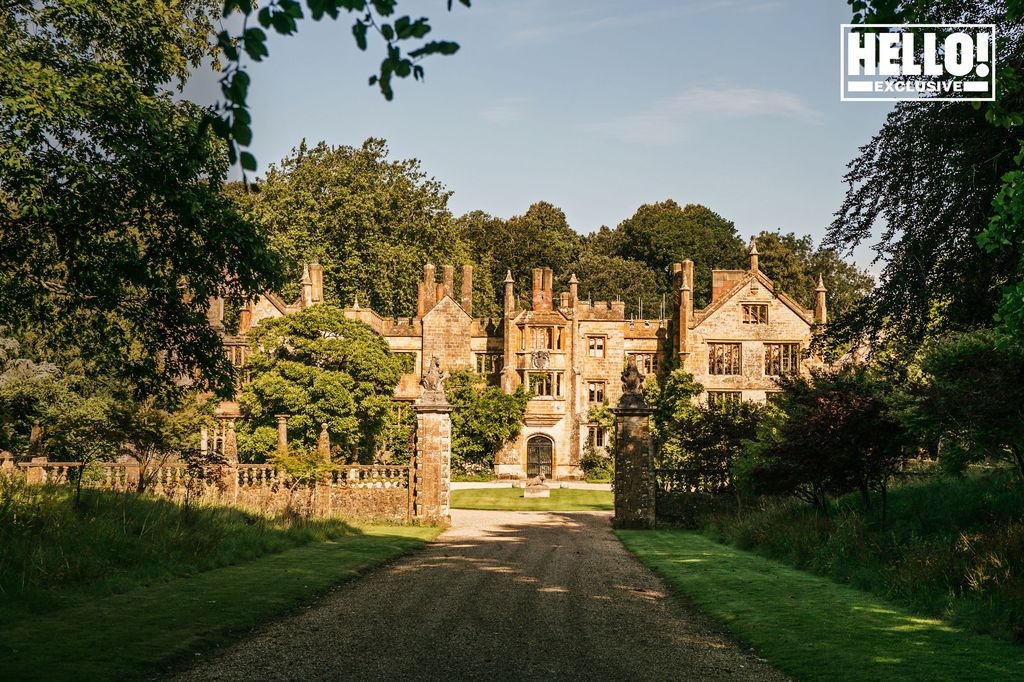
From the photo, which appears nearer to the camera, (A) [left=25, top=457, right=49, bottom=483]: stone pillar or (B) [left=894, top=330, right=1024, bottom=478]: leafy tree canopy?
(B) [left=894, top=330, right=1024, bottom=478]: leafy tree canopy

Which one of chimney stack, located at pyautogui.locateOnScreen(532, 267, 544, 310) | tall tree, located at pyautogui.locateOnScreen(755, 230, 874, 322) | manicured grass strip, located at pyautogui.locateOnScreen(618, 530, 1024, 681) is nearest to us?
manicured grass strip, located at pyautogui.locateOnScreen(618, 530, 1024, 681)

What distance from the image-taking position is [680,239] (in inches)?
3270

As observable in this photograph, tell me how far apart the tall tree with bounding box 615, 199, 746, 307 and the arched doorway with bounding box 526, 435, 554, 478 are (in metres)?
28.8

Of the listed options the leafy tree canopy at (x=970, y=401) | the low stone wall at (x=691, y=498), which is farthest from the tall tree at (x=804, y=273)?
the leafy tree canopy at (x=970, y=401)

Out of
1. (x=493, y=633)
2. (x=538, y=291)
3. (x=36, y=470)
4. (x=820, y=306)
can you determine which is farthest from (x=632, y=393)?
(x=820, y=306)

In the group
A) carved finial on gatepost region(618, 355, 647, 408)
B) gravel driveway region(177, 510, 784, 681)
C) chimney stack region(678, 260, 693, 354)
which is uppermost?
chimney stack region(678, 260, 693, 354)

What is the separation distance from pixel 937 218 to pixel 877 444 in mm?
4306

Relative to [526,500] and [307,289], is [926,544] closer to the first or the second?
[526,500]

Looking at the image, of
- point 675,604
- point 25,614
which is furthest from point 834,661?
point 25,614

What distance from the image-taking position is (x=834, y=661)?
934 centimetres

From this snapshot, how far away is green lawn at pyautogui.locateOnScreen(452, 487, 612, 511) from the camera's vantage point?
119 ft

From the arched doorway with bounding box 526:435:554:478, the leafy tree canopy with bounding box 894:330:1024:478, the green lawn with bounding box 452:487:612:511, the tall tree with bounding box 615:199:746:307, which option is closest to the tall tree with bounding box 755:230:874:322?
the tall tree with bounding box 615:199:746:307

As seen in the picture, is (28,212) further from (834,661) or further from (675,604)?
(834,661)

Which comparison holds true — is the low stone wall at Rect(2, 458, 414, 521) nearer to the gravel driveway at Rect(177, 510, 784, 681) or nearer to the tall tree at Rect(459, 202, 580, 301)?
the gravel driveway at Rect(177, 510, 784, 681)
